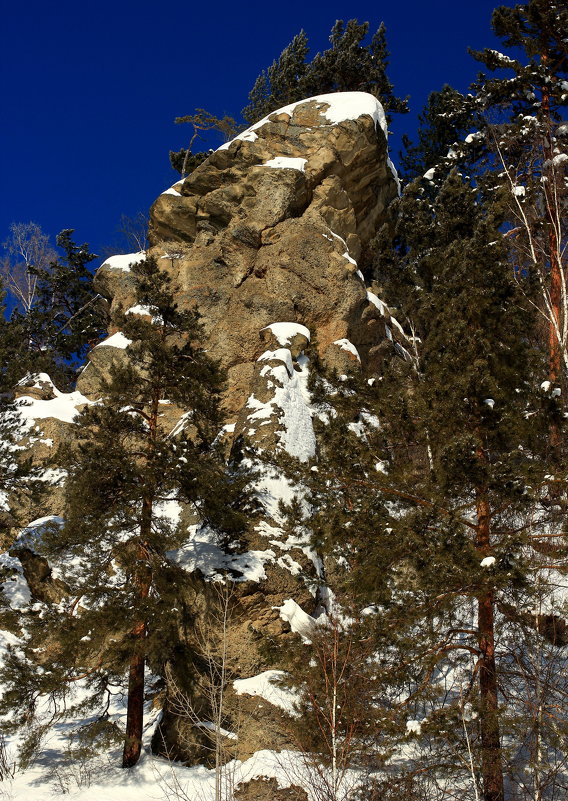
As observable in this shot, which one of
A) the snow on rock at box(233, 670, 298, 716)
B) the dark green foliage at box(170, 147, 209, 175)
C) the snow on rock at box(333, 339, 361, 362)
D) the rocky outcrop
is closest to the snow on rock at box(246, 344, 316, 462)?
the rocky outcrop

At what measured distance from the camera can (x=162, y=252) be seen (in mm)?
24609

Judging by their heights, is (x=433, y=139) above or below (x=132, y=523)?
above

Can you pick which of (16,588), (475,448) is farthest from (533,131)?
(16,588)

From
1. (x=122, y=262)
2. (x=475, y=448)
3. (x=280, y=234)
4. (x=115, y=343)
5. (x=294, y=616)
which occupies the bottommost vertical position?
(x=294, y=616)

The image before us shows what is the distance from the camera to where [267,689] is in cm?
1220

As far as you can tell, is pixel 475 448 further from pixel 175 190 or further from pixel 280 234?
pixel 175 190

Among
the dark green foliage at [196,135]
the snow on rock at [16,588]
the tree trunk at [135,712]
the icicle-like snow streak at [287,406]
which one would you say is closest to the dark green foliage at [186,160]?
the dark green foliage at [196,135]

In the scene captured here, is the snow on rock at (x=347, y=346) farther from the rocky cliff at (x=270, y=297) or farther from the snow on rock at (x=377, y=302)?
the snow on rock at (x=377, y=302)

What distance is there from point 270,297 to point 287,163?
577cm

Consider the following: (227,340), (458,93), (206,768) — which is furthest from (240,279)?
(206,768)

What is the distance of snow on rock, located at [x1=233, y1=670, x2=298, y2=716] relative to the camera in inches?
465

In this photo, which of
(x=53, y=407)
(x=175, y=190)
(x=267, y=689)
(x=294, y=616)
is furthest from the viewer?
(x=175, y=190)

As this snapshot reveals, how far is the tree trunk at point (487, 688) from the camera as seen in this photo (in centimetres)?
766

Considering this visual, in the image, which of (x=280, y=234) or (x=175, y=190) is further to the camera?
(x=175, y=190)
